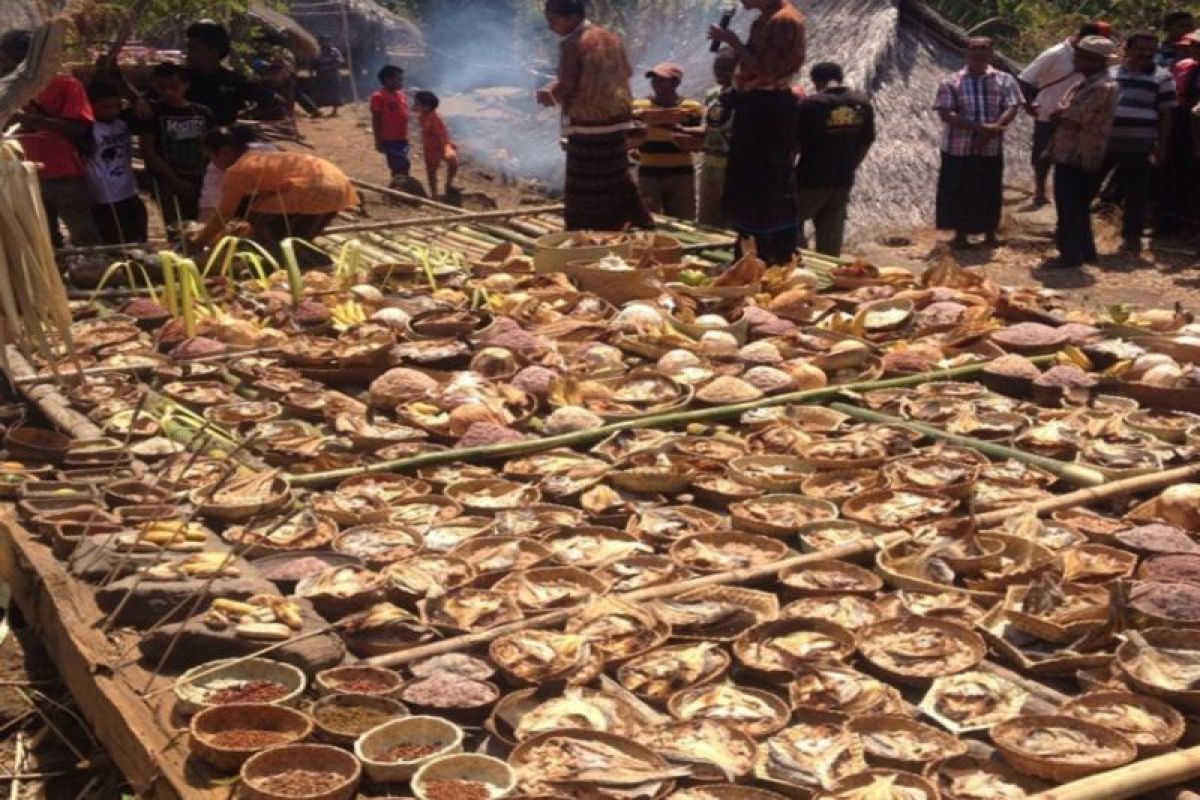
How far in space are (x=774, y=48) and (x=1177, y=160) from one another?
5688 mm

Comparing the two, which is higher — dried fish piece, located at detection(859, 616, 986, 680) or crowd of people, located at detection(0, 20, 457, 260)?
crowd of people, located at detection(0, 20, 457, 260)

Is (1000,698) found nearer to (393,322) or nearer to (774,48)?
(393,322)

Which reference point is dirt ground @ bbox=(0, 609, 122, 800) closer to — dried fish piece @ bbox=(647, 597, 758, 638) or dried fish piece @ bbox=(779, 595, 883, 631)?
dried fish piece @ bbox=(647, 597, 758, 638)

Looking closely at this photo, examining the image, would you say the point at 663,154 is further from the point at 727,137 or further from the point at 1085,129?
the point at 1085,129

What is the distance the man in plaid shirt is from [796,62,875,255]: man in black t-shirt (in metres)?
2.10

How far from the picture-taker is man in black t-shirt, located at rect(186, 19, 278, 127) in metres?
8.45

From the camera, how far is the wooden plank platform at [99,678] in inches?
116

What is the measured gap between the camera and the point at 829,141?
9000 mm

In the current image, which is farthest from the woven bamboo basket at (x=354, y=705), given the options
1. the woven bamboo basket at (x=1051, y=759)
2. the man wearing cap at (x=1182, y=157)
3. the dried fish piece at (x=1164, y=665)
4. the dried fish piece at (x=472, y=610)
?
the man wearing cap at (x=1182, y=157)

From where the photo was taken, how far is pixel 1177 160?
11.7 meters

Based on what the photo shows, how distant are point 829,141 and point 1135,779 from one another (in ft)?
21.6

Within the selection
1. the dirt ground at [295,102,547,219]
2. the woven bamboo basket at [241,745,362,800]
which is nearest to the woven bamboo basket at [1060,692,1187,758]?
the woven bamboo basket at [241,745,362,800]

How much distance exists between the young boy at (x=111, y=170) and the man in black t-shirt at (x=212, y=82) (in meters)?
0.44

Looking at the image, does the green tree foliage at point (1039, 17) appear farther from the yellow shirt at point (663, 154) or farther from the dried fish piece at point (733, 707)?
the dried fish piece at point (733, 707)
